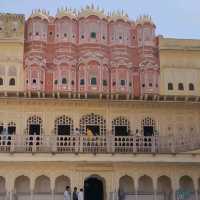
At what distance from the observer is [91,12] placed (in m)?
31.9

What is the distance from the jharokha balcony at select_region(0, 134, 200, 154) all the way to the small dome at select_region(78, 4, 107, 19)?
9145 millimetres

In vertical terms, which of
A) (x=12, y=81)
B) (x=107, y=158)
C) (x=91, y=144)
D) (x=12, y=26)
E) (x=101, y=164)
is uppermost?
(x=12, y=26)

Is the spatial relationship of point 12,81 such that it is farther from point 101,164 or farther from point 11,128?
point 101,164

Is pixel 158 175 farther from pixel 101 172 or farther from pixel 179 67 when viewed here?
pixel 179 67

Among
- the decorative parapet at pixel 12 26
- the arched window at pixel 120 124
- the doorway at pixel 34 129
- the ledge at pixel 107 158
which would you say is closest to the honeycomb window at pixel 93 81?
the arched window at pixel 120 124

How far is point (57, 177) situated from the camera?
25.5 meters

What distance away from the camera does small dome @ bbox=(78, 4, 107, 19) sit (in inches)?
1256

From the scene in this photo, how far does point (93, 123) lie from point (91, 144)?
3402 millimetres

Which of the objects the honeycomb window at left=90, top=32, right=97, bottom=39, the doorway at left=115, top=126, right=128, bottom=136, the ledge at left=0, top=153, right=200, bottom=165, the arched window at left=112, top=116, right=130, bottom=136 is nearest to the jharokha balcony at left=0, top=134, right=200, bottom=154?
the ledge at left=0, top=153, right=200, bottom=165

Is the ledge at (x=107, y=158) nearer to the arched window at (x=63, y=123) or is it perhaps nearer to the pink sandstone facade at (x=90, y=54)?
the arched window at (x=63, y=123)

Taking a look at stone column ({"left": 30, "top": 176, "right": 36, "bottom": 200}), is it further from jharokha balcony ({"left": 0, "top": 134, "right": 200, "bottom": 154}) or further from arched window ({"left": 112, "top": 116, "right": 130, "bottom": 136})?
arched window ({"left": 112, "top": 116, "right": 130, "bottom": 136})

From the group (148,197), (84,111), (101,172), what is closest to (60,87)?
(84,111)

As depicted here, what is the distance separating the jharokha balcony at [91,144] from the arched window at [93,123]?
222 cm

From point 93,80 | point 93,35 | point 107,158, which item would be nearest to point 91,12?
point 93,35
